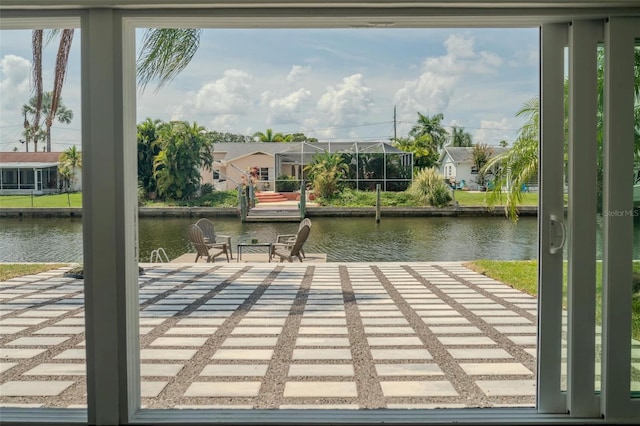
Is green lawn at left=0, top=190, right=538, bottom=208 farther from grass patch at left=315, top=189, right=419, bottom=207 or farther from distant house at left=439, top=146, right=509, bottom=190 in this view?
distant house at left=439, top=146, right=509, bottom=190

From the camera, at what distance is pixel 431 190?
2003cm

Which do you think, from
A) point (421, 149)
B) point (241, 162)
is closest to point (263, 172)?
point (241, 162)

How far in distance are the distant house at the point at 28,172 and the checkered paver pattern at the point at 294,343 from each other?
1.09m

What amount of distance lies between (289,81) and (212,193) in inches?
192

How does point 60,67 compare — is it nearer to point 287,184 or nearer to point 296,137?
point 287,184

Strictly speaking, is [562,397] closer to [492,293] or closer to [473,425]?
[473,425]

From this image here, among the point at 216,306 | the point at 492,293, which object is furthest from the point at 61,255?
the point at 492,293

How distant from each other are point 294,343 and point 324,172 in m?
16.8

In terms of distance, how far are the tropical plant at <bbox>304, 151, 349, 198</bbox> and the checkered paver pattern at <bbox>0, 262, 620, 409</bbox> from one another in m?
14.0

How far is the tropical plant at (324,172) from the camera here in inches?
827

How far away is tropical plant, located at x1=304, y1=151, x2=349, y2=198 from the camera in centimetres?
2100

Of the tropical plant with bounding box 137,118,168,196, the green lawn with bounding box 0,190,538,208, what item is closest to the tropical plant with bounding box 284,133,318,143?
the green lawn with bounding box 0,190,538,208

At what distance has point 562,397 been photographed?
7.61 feet

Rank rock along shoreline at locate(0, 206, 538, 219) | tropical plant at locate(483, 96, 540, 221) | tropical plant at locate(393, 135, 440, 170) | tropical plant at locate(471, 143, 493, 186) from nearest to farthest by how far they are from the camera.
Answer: tropical plant at locate(483, 96, 540, 221) → rock along shoreline at locate(0, 206, 538, 219) → tropical plant at locate(471, 143, 493, 186) → tropical plant at locate(393, 135, 440, 170)
